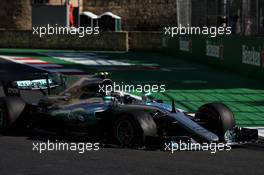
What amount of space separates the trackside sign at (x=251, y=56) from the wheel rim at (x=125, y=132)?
12.7m

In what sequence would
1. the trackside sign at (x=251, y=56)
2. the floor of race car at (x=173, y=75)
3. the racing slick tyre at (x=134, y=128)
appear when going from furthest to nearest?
the trackside sign at (x=251, y=56)
the floor of race car at (x=173, y=75)
the racing slick tyre at (x=134, y=128)

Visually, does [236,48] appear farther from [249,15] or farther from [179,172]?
[179,172]

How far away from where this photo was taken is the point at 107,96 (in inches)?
479

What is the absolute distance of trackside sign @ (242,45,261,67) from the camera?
76.4 ft

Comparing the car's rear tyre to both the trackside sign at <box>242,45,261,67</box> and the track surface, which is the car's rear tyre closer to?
the track surface

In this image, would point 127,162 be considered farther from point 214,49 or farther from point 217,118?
point 214,49

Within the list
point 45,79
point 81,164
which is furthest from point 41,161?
point 45,79

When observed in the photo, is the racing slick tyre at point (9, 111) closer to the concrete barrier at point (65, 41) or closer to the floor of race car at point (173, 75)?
the floor of race car at point (173, 75)

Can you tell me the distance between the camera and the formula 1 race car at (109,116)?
11.0 m

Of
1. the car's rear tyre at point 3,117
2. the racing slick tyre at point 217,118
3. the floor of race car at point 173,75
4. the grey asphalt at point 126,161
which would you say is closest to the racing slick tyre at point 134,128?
the grey asphalt at point 126,161

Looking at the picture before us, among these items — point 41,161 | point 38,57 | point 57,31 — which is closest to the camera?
point 41,161

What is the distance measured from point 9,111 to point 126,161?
332 centimetres

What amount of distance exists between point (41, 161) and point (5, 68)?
1861 centimetres

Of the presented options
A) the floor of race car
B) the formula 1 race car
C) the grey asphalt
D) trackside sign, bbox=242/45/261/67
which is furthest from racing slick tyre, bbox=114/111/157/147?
trackside sign, bbox=242/45/261/67
